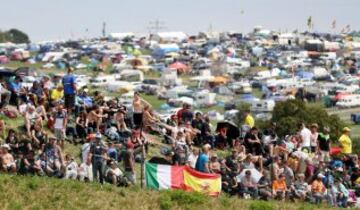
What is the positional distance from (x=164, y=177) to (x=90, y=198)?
220 cm

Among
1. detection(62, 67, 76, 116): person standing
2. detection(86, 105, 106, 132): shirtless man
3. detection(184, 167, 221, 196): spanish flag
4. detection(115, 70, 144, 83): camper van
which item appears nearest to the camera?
detection(184, 167, 221, 196): spanish flag

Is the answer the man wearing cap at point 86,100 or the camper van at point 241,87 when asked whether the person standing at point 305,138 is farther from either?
the camper van at point 241,87

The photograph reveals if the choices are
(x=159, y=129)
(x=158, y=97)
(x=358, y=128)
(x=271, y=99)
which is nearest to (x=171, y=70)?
(x=158, y=97)

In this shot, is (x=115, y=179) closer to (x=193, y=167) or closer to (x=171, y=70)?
(x=193, y=167)

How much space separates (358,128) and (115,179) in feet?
225

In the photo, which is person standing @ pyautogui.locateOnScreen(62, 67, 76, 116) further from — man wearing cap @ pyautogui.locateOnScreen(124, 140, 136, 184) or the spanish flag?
the spanish flag

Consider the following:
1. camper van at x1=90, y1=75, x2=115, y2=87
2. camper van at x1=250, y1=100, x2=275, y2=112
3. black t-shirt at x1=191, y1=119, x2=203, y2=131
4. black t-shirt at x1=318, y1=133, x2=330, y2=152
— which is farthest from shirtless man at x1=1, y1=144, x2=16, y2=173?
camper van at x1=90, y1=75, x2=115, y2=87

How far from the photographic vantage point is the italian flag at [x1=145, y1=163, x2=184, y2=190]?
19141 millimetres

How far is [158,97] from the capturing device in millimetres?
117562

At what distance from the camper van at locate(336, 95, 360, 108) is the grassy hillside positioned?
90.2 meters

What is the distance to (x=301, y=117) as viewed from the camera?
5403cm

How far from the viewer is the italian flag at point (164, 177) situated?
19141 mm

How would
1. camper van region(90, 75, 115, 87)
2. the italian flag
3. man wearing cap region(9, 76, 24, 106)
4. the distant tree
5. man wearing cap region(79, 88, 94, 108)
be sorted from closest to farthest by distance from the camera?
the italian flag, man wearing cap region(9, 76, 24, 106), man wearing cap region(79, 88, 94, 108), the distant tree, camper van region(90, 75, 115, 87)

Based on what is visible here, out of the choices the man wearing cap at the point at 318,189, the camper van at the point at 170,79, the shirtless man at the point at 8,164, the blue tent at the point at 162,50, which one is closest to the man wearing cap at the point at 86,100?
the shirtless man at the point at 8,164
